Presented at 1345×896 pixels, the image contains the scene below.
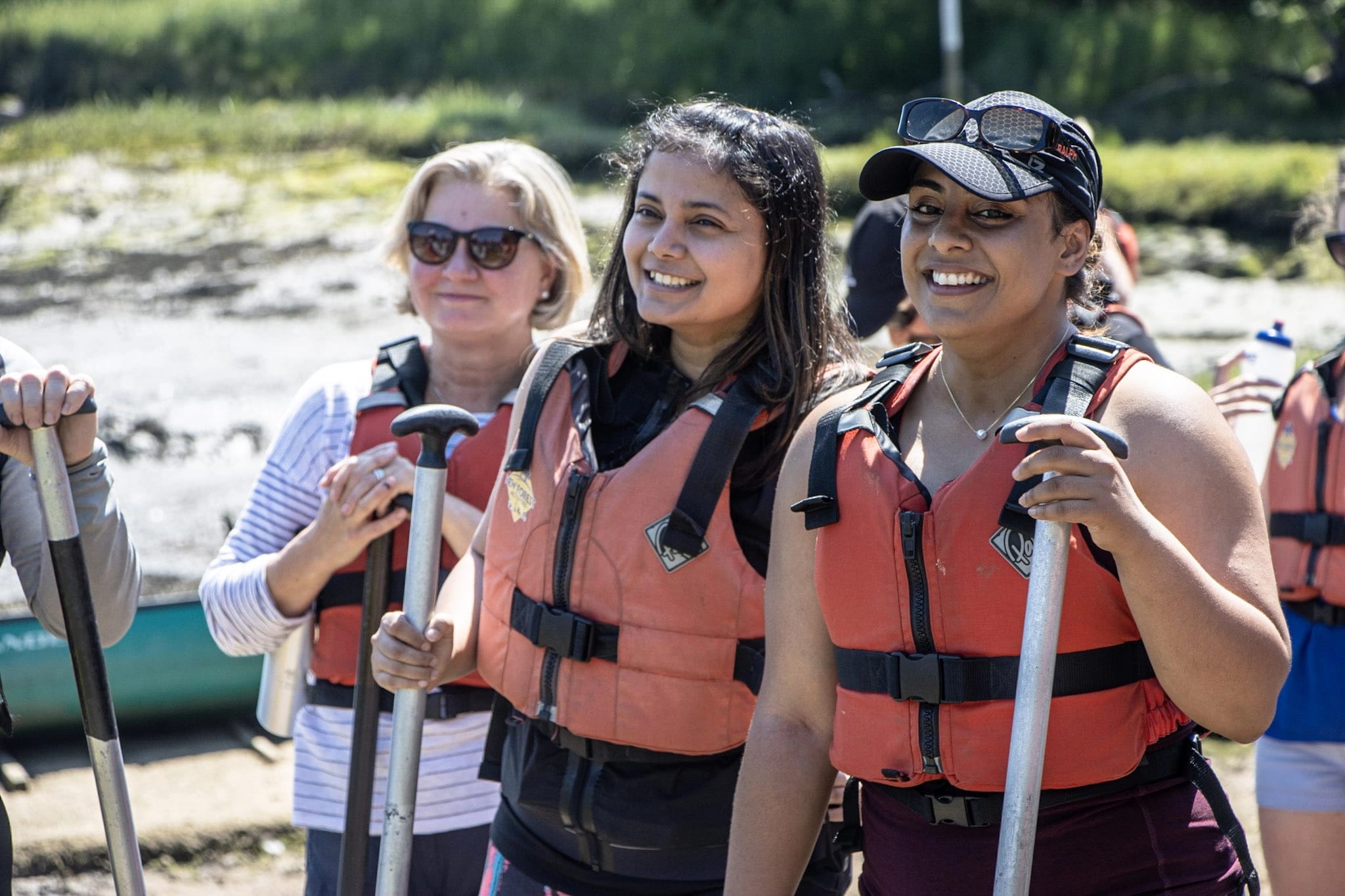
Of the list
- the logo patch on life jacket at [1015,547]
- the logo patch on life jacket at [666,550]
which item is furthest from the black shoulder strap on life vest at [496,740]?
the logo patch on life jacket at [1015,547]

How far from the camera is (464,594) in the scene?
93.2 inches

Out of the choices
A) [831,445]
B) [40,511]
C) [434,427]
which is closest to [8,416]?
[40,511]

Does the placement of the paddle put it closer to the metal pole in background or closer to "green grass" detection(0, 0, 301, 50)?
the metal pole in background

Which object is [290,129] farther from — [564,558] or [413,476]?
[564,558]

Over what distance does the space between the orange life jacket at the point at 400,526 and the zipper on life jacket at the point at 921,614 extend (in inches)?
43.1

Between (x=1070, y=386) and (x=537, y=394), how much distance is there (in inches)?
36.6

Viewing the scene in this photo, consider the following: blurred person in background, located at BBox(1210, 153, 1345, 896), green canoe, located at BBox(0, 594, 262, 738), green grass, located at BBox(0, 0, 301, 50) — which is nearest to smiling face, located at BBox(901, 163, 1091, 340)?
blurred person in background, located at BBox(1210, 153, 1345, 896)

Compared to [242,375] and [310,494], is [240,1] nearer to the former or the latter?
[242,375]

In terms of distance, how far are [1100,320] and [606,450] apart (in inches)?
34.5

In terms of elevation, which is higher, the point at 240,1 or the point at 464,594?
the point at 240,1

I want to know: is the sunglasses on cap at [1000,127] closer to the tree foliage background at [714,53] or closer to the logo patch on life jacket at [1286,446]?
the logo patch on life jacket at [1286,446]

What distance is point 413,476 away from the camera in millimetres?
2467

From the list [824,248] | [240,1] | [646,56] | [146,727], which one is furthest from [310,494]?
[240,1]

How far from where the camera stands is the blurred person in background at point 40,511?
1994 mm
